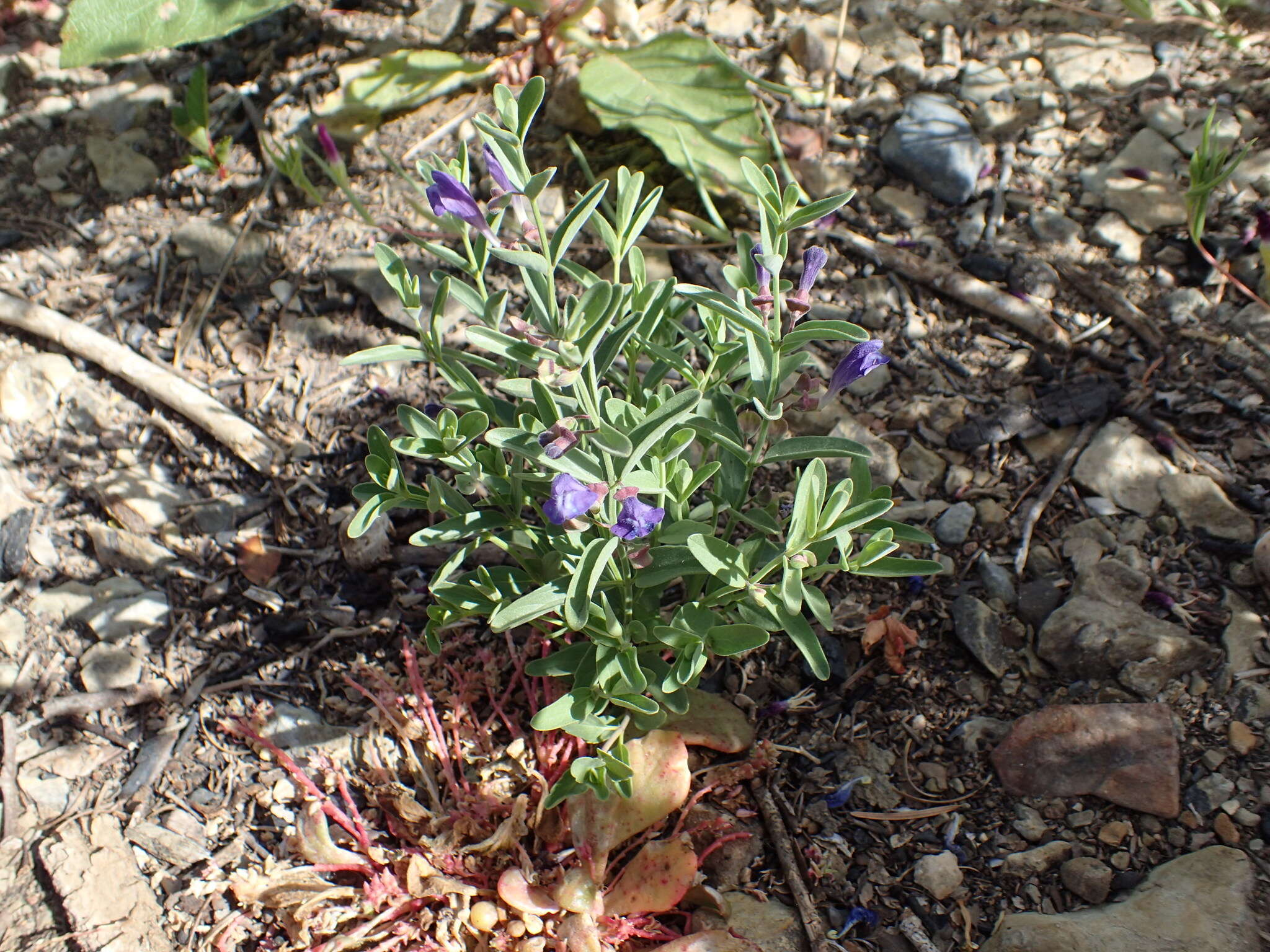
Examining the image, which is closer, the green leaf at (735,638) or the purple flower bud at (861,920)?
the green leaf at (735,638)

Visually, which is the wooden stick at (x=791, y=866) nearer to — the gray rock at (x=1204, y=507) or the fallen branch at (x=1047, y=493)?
the fallen branch at (x=1047, y=493)

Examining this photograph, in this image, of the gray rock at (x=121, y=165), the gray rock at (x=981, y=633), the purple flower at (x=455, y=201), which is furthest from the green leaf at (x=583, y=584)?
the gray rock at (x=121, y=165)

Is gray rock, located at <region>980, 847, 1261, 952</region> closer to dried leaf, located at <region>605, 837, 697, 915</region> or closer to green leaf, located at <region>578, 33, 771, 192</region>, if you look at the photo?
dried leaf, located at <region>605, 837, 697, 915</region>

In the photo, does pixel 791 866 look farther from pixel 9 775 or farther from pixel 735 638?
pixel 9 775

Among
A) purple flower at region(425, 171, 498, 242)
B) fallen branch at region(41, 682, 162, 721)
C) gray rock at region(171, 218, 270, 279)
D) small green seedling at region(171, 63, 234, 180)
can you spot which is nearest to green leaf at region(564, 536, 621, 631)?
purple flower at region(425, 171, 498, 242)

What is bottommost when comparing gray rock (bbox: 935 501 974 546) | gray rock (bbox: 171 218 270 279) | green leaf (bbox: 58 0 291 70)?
gray rock (bbox: 935 501 974 546)

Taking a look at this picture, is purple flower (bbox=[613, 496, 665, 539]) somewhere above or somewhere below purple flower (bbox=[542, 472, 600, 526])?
below

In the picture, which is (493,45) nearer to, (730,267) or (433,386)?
(433,386)
